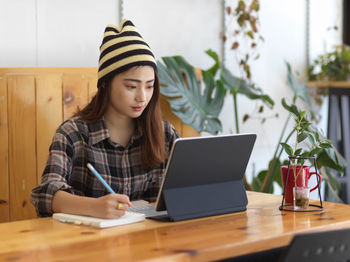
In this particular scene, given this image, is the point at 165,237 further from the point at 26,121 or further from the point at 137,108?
the point at 26,121

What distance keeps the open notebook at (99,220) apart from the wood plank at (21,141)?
2.99ft

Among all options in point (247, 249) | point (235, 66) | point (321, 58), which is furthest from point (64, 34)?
point (321, 58)

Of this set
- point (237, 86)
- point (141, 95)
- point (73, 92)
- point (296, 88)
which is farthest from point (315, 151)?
point (296, 88)

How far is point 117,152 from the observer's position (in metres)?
2.09

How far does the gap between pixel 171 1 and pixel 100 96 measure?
1282 mm

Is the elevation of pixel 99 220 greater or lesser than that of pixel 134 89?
lesser

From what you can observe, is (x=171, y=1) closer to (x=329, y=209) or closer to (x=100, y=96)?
(x=100, y=96)

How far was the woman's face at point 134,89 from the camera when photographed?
6.57ft

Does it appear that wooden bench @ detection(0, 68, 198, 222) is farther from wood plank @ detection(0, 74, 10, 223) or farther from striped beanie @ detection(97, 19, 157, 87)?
striped beanie @ detection(97, 19, 157, 87)

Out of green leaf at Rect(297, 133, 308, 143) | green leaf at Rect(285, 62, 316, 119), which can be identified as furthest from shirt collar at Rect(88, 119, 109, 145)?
green leaf at Rect(285, 62, 316, 119)

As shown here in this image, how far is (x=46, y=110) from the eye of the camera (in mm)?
2551

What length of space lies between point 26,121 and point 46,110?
0.34 feet

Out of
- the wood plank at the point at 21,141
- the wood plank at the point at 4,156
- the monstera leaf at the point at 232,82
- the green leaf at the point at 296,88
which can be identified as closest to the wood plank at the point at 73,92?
the wood plank at the point at 21,141

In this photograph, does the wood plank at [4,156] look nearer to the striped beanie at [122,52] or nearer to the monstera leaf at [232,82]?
the striped beanie at [122,52]
